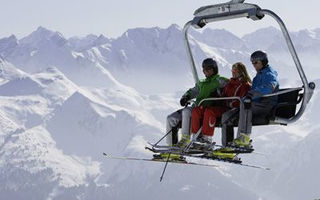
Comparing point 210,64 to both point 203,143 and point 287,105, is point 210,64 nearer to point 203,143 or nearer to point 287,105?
point 203,143

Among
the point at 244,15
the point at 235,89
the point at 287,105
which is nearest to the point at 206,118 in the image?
the point at 235,89

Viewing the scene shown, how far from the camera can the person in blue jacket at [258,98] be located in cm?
1345

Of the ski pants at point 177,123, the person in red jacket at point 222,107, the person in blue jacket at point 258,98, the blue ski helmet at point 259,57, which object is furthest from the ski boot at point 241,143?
the blue ski helmet at point 259,57

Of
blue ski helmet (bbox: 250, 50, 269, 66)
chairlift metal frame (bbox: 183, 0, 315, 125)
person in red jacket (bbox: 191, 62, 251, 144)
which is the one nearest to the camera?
chairlift metal frame (bbox: 183, 0, 315, 125)

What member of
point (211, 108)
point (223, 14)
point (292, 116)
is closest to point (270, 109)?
point (292, 116)

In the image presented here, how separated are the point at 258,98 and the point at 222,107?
115 centimetres

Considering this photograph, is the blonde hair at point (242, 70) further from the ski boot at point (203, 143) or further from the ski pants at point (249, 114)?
the ski boot at point (203, 143)

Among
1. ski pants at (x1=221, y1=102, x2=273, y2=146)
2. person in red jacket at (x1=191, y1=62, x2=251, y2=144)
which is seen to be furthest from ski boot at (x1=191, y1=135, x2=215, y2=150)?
ski pants at (x1=221, y1=102, x2=273, y2=146)

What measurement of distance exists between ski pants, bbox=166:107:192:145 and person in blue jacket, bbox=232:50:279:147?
147 centimetres

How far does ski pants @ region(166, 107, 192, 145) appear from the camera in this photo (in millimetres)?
14992

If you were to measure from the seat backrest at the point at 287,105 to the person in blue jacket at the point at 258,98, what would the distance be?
150 millimetres

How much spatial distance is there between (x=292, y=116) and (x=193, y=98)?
9.97 feet

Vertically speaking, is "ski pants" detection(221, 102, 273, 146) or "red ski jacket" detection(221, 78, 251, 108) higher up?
"red ski jacket" detection(221, 78, 251, 108)

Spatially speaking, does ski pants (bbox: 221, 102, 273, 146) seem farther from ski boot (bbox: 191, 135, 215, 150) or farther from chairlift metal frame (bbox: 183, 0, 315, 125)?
ski boot (bbox: 191, 135, 215, 150)
